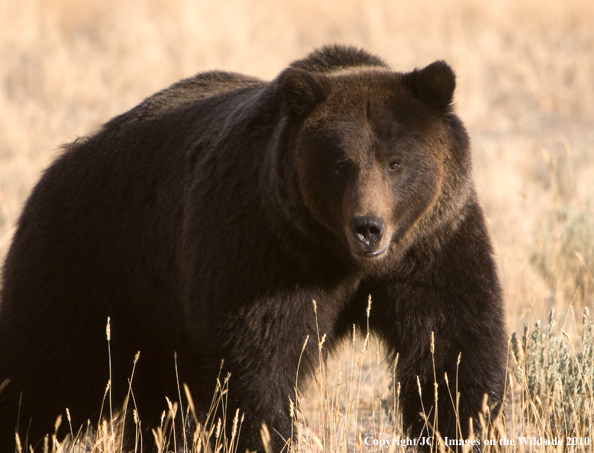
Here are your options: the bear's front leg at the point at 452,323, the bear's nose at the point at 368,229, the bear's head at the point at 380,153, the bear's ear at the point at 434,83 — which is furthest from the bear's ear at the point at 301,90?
the bear's front leg at the point at 452,323

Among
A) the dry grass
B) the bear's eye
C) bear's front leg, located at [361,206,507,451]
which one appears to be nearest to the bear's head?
the bear's eye

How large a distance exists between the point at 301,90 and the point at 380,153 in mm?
463

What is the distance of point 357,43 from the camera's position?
17969 mm

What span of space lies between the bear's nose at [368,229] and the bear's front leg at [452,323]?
45cm

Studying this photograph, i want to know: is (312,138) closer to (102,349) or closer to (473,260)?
(473,260)

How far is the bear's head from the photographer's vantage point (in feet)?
12.9

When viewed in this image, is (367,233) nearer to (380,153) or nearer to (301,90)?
(380,153)

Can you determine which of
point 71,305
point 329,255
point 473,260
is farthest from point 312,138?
point 71,305

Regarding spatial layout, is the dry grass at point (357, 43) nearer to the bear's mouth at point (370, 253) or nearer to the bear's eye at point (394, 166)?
the bear's eye at point (394, 166)

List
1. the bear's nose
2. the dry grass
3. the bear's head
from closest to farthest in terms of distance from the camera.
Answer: the bear's nose, the bear's head, the dry grass

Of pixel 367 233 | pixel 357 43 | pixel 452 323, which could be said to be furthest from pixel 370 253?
pixel 357 43

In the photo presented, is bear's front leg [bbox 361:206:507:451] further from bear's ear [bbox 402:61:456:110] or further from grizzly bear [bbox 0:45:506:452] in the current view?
bear's ear [bbox 402:61:456:110]

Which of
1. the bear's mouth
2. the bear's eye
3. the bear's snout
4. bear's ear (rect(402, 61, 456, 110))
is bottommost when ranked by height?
the bear's mouth

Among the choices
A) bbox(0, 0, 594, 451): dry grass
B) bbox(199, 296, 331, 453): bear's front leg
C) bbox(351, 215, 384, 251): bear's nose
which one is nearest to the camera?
bbox(351, 215, 384, 251): bear's nose
